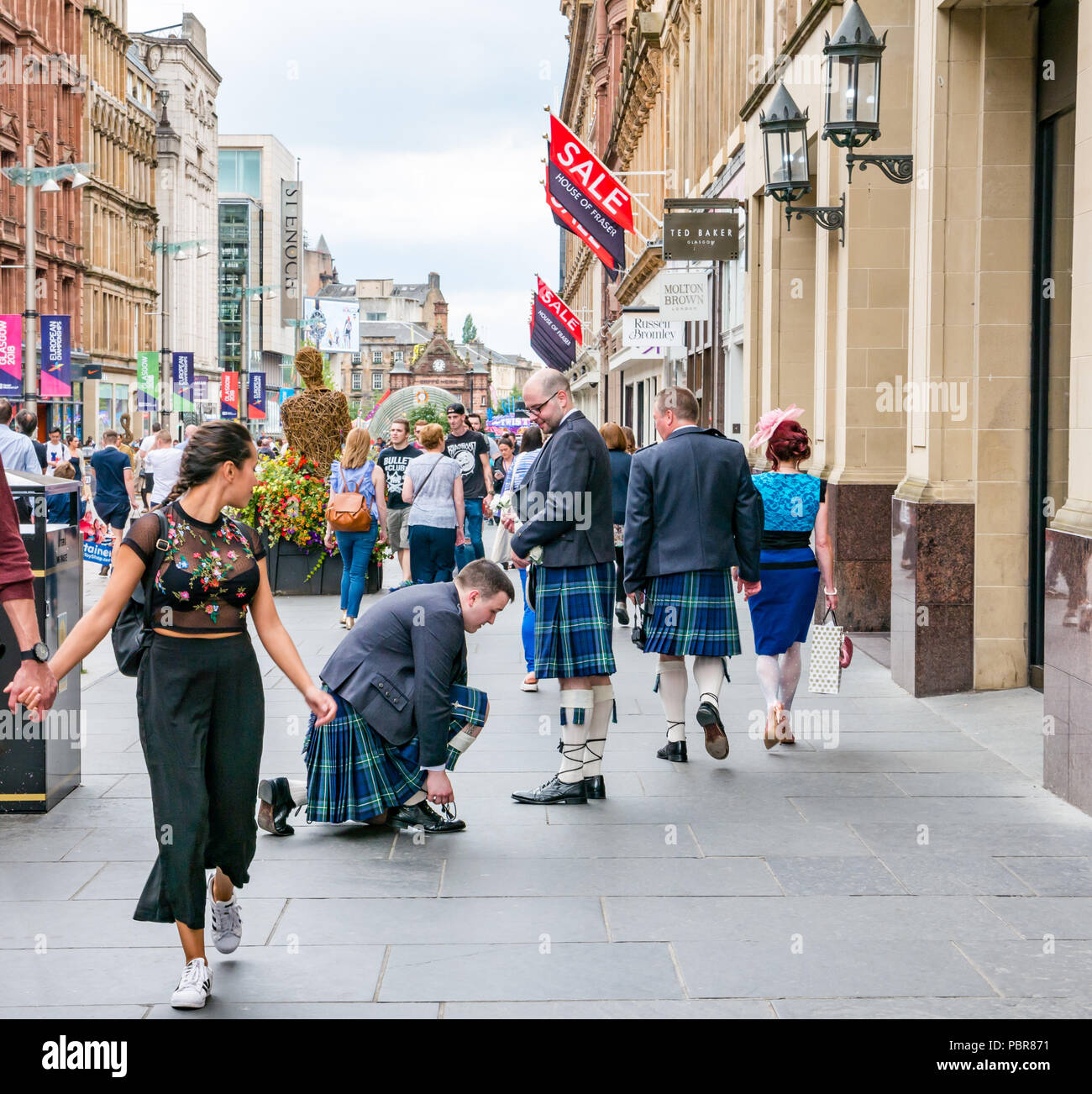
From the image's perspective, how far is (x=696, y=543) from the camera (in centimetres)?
770

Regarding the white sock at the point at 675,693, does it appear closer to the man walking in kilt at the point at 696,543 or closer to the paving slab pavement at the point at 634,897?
the man walking in kilt at the point at 696,543

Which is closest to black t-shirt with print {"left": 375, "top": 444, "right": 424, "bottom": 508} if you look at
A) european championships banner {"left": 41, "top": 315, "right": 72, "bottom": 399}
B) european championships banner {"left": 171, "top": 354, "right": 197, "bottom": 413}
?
european championships banner {"left": 41, "top": 315, "right": 72, "bottom": 399}

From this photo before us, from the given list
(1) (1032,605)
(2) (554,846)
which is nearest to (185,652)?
(2) (554,846)

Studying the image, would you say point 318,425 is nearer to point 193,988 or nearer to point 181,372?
point 193,988

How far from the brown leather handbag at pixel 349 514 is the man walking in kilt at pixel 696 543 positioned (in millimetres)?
6397

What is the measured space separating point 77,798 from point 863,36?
7000 mm

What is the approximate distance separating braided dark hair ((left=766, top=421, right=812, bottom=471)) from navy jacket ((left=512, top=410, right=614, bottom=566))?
5.36ft

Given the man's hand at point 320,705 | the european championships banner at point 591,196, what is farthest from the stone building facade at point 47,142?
the man's hand at point 320,705

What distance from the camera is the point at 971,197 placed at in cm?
970

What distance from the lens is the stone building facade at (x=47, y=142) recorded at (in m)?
53.1

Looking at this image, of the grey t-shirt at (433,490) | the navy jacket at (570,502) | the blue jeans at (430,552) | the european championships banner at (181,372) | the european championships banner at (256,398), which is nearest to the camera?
the navy jacket at (570,502)

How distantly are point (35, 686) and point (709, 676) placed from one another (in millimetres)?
4091

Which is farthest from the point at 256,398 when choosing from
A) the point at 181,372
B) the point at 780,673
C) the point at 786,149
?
the point at 780,673

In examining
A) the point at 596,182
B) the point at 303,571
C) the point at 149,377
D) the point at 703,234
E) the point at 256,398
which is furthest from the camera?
the point at 256,398
